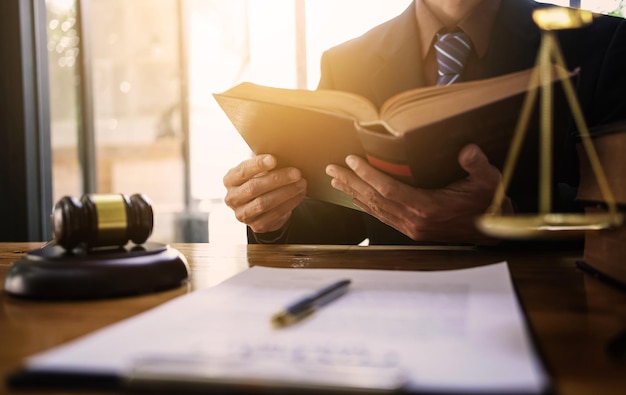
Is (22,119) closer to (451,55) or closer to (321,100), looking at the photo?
(451,55)

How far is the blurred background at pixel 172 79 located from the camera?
357 cm

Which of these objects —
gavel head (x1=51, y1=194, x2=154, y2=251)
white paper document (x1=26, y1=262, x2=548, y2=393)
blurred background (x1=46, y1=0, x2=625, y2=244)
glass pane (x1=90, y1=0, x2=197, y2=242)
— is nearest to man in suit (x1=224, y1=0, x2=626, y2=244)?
gavel head (x1=51, y1=194, x2=154, y2=251)

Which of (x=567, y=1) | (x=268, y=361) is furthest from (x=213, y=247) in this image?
(x=567, y=1)

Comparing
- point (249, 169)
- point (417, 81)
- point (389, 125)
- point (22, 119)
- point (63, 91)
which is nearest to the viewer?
point (389, 125)

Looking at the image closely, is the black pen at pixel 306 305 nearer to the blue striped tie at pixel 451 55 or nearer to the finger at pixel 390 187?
the finger at pixel 390 187

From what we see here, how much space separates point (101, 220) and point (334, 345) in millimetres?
409

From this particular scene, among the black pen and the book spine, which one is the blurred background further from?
the black pen

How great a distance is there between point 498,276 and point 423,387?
0.37m

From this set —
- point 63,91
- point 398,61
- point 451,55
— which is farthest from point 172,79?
point 451,55

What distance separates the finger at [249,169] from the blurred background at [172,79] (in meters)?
1.81

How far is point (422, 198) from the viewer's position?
3.06 ft

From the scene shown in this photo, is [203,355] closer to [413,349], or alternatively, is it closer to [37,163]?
[413,349]

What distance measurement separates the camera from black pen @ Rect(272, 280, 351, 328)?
1.58 feet

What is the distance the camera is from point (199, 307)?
1.84ft
